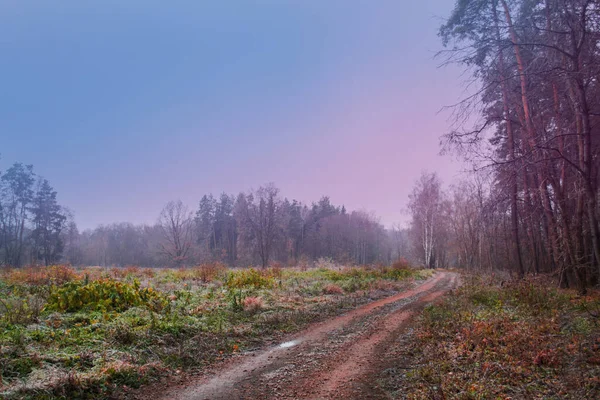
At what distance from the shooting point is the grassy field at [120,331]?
188 inches

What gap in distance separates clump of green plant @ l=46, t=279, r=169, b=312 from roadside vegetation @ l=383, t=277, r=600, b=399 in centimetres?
702

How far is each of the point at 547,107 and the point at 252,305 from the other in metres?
15.3

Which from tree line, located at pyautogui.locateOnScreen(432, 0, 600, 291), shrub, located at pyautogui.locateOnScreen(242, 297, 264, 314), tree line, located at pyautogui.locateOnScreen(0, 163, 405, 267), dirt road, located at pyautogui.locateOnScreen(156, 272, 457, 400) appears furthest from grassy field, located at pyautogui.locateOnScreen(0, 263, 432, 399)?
tree line, located at pyautogui.locateOnScreen(0, 163, 405, 267)

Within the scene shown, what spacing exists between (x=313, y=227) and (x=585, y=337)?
62552mm

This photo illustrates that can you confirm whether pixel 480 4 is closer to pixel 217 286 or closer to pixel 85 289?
pixel 217 286

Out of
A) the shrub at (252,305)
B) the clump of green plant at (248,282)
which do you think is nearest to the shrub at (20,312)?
the shrub at (252,305)

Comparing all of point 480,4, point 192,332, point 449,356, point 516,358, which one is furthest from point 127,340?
point 480,4

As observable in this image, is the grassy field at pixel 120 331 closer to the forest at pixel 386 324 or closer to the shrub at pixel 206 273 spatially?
the forest at pixel 386 324

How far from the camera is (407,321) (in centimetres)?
941

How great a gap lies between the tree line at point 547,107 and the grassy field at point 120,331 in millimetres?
7595

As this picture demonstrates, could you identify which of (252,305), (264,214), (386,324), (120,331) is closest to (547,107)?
(386,324)

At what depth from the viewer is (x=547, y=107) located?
13.8m

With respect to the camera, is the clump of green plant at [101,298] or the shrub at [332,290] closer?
the clump of green plant at [101,298]

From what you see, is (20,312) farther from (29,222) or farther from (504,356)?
(29,222)
